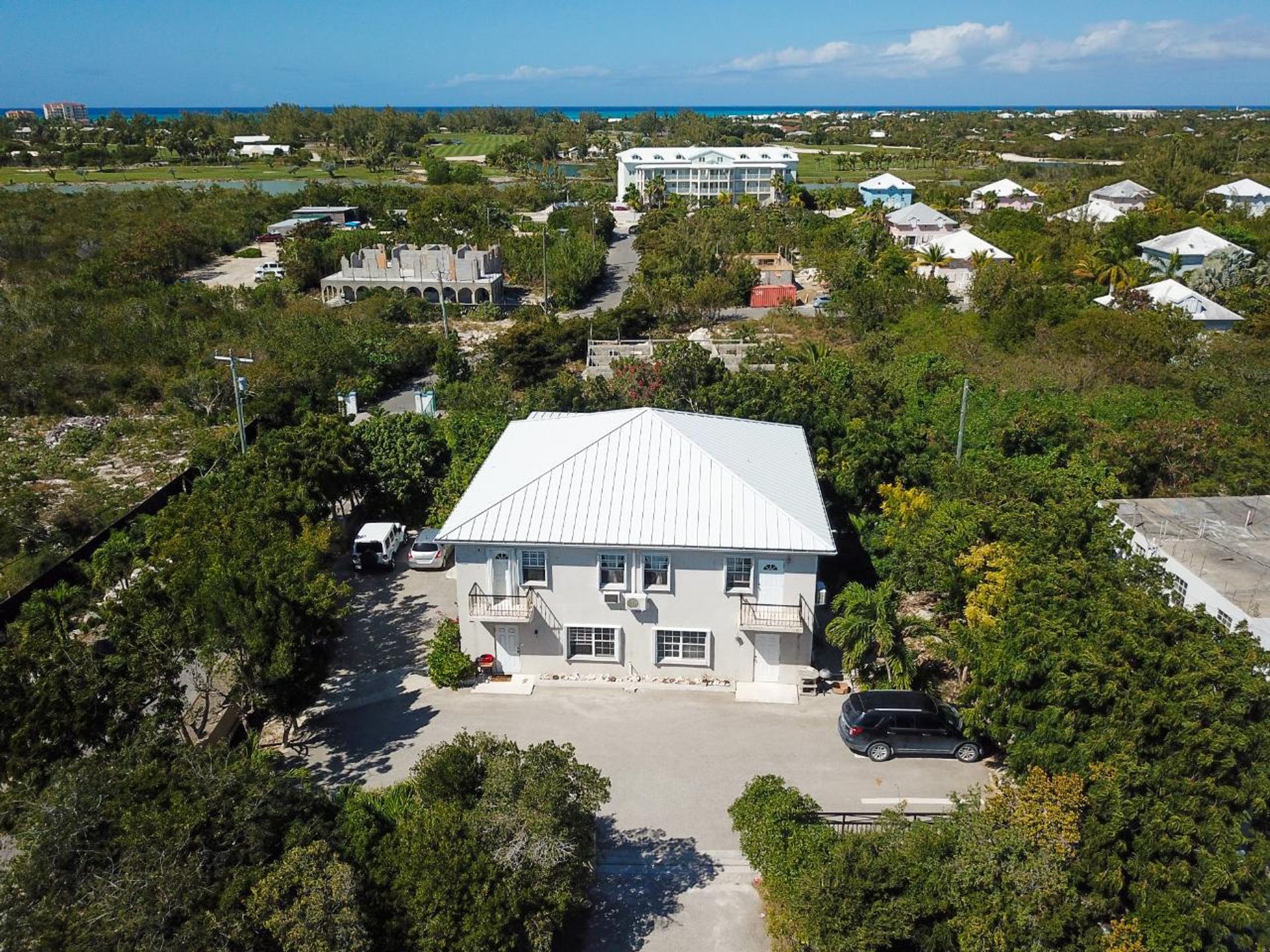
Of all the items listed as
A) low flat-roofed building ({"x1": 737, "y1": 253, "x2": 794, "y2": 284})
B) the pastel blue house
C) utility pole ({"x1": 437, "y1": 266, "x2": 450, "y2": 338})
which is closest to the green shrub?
utility pole ({"x1": 437, "y1": 266, "x2": 450, "y2": 338})

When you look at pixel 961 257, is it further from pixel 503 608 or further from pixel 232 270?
pixel 232 270

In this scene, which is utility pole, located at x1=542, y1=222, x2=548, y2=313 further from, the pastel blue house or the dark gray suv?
the dark gray suv

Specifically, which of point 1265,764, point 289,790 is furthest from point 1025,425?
point 289,790

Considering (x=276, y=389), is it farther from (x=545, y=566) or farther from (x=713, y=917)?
(x=713, y=917)

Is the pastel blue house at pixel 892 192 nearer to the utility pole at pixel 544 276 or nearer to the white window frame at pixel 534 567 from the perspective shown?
the utility pole at pixel 544 276

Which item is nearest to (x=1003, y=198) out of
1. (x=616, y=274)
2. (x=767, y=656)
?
(x=616, y=274)
